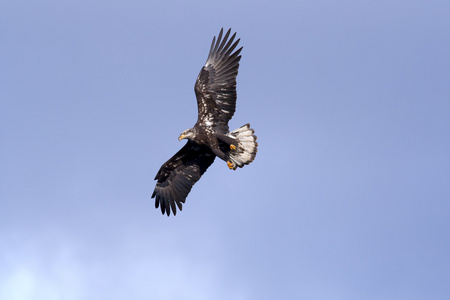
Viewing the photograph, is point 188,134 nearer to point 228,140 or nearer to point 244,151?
point 228,140

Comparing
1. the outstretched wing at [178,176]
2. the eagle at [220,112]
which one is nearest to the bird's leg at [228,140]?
the eagle at [220,112]

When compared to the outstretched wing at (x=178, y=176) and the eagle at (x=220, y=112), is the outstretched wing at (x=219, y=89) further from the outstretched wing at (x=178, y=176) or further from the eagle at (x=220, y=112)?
the outstretched wing at (x=178, y=176)

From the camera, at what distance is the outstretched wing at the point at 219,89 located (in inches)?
850

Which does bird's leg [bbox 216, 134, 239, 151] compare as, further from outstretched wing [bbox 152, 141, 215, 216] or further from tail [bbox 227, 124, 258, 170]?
outstretched wing [bbox 152, 141, 215, 216]

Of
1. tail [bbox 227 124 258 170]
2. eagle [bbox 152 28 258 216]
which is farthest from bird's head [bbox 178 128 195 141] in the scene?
tail [bbox 227 124 258 170]

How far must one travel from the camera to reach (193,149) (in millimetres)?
22484

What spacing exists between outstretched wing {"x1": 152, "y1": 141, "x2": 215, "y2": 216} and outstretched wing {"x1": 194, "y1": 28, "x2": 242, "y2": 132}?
146cm

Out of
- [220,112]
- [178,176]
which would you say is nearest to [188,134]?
[220,112]

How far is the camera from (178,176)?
76.2 ft

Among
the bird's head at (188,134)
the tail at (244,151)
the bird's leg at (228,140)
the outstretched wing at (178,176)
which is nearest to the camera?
the bird's leg at (228,140)

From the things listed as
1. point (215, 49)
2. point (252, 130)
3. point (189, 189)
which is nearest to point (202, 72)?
point (215, 49)

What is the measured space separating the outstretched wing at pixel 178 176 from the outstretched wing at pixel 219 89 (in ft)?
4.80

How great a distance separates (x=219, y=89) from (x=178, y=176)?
125 inches

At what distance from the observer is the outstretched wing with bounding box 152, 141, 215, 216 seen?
23.0 meters
